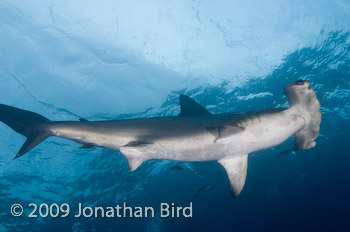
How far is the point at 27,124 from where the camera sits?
3.91 metres

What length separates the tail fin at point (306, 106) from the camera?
301cm

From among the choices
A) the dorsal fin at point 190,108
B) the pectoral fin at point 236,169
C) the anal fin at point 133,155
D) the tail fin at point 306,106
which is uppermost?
the dorsal fin at point 190,108

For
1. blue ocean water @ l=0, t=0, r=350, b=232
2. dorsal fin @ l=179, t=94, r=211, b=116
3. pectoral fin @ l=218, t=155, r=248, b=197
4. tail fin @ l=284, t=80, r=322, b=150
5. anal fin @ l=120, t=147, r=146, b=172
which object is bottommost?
pectoral fin @ l=218, t=155, r=248, b=197

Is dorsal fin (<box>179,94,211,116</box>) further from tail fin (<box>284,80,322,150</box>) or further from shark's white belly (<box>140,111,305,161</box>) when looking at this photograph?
tail fin (<box>284,80,322,150</box>)

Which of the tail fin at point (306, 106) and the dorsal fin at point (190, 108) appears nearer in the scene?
the tail fin at point (306, 106)

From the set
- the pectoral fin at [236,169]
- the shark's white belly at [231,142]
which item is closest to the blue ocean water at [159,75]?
the shark's white belly at [231,142]

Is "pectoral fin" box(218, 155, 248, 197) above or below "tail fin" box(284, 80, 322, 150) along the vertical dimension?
below

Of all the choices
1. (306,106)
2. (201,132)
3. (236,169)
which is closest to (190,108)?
(201,132)

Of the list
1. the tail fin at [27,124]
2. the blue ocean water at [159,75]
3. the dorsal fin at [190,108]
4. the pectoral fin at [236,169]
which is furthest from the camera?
Result: the blue ocean water at [159,75]

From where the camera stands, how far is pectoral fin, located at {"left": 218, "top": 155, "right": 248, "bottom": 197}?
3.62 metres

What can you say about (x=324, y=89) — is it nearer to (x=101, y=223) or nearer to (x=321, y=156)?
(x=321, y=156)

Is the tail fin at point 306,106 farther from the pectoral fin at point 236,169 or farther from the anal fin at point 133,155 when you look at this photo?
the anal fin at point 133,155

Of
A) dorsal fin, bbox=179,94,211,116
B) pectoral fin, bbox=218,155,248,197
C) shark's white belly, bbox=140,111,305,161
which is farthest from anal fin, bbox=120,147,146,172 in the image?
pectoral fin, bbox=218,155,248,197

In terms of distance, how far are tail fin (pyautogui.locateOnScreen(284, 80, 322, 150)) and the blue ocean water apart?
11.2 m
